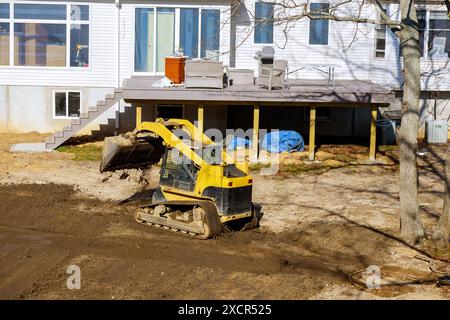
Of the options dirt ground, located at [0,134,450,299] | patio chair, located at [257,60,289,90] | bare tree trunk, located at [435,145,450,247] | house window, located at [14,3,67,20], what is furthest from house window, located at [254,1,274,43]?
bare tree trunk, located at [435,145,450,247]

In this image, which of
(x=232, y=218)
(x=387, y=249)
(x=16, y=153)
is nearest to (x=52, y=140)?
(x=16, y=153)

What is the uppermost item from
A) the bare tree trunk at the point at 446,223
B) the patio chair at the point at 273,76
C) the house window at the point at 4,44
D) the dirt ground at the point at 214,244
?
the house window at the point at 4,44

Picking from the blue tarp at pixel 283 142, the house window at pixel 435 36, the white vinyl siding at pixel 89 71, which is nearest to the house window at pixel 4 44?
the white vinyl siding at pixel 89 71

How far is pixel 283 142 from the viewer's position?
2536cm

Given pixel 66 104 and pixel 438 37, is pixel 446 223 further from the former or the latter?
pixel 66 104

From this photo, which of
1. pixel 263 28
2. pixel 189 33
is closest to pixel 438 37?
pixel 263 28

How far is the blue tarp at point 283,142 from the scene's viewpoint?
2519 cm

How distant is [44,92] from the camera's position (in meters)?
27.5

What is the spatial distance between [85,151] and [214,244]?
11.1 m

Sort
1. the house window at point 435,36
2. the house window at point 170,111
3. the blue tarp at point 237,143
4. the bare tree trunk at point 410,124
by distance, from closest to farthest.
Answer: the bare tree trunk at point 410,124 → the blue tarp at point 237,143 → the house window at point 170,111 → the house window at point 435,36

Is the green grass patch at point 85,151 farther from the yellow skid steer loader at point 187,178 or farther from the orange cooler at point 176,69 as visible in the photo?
the yellow skid steer loader at point 187,178

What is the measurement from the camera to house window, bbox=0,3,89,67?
2734 centimetres

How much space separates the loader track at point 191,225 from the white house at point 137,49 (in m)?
11.0
